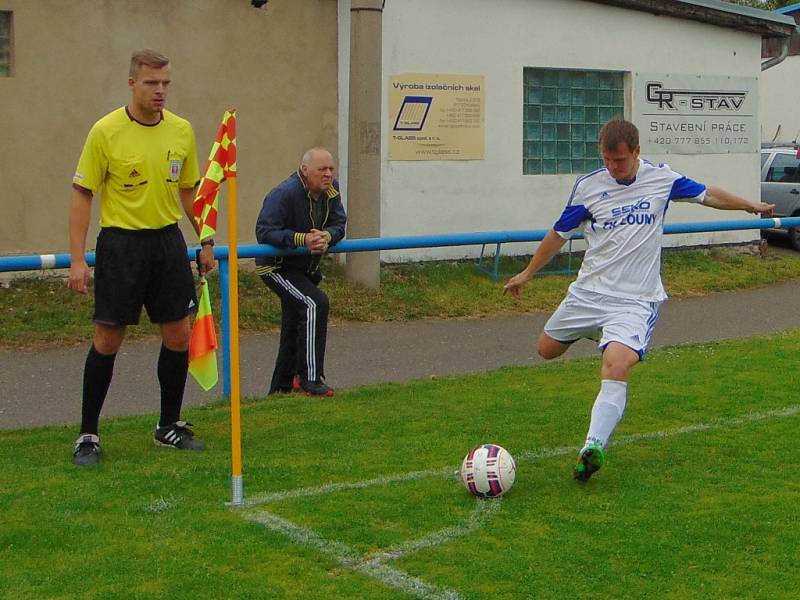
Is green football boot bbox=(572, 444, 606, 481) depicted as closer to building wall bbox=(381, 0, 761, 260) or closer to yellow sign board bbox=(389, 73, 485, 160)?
building wall bbox=(381, 0, 761, 260)

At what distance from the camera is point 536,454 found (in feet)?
23.0

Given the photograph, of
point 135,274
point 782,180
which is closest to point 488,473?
point 135,274

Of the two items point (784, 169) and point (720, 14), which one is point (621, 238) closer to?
point (720, 14)

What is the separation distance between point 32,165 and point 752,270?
10.3 meters

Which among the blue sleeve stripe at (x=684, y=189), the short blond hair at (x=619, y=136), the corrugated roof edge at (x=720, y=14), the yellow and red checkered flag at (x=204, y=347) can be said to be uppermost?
the corrugated roof edge at (x=720, y=14)

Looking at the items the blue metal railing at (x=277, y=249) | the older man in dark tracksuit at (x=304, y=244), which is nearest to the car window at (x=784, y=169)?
the blue metal railing at (x=277, y=249)

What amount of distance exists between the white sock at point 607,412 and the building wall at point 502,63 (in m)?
8.82

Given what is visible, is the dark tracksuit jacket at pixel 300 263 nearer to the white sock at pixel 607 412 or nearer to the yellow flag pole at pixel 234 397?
the yellow flag pole at pixel 234 397

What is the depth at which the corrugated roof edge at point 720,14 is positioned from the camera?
17.1 meters

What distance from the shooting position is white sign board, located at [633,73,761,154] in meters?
17.5

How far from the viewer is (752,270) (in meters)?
17.6

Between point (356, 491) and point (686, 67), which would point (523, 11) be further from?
point (356, 491)

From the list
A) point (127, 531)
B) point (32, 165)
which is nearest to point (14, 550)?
point (127, 531)

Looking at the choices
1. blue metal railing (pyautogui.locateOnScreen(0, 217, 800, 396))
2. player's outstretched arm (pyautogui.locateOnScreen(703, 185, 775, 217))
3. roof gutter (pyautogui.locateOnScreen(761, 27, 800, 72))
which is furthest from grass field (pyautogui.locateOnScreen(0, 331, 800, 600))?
roof gutter (pyautogui.locateOnScreen(761, 27, 800, 72))
